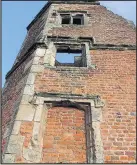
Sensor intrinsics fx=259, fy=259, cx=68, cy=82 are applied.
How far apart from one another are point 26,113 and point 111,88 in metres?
2.04

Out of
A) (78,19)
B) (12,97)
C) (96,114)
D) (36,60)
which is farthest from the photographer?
(78,19)

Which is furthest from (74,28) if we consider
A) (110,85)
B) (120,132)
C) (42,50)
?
(120,132)

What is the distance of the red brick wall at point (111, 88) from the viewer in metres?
4.83

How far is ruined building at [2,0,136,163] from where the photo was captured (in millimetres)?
4805

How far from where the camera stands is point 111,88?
6.03m

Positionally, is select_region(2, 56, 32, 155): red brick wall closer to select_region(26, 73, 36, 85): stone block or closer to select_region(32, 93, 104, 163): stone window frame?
select_region(26, 73, 36, 85): stone block

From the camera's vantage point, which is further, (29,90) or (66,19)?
(66,19)

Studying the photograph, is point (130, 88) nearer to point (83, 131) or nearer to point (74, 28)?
point (83, 131)

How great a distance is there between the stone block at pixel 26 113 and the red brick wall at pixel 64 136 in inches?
13.9

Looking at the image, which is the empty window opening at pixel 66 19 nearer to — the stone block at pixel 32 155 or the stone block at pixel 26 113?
the stone block at pixel 26 113

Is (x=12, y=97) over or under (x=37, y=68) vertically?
under

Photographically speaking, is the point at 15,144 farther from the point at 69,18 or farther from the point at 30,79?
the point at 69,18

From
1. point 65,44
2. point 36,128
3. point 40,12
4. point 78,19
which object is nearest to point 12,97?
point 36,128

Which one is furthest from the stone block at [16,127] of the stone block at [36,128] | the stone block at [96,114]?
the stone block at [96,114]
